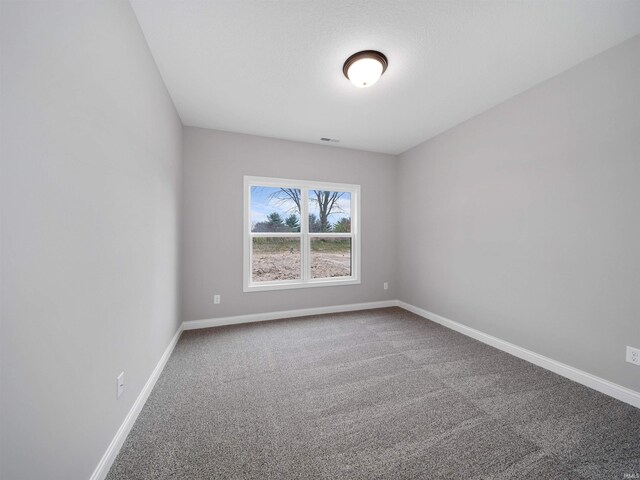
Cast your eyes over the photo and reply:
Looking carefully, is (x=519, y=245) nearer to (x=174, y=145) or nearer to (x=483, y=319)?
(x=483, y=319)

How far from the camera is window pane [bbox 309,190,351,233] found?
4027 millimetres

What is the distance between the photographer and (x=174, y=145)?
2830mm

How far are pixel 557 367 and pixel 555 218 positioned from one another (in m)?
1.32

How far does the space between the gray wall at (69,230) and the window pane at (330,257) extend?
2512 mm

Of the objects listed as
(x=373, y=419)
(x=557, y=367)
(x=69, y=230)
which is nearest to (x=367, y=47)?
(x=69, y=230)

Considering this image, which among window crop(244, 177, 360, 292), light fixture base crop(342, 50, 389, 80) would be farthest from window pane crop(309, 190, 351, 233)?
light fixture base crop(342, 50, 389, 80)

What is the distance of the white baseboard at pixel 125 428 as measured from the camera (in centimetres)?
128

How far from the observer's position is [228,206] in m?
3.49

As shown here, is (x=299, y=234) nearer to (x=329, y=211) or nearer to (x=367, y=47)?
(x=329, y=211)

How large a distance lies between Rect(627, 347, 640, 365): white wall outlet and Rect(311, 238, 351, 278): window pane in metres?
2.97

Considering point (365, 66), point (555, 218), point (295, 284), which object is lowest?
point (295, 284)

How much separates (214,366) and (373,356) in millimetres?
1548

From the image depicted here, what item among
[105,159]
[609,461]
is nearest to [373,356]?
[609,461]

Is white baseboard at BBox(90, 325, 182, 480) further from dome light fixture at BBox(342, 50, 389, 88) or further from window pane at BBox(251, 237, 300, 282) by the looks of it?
dome light fixture at BBox(342, 50, 389, 88)
